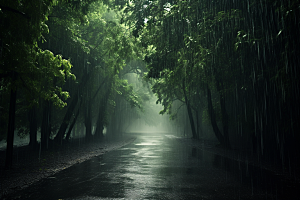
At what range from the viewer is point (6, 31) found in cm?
763

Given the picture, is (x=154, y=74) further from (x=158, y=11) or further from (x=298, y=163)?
(x=298, y=163)

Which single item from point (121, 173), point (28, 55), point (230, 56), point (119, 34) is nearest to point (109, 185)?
point (121, 173)

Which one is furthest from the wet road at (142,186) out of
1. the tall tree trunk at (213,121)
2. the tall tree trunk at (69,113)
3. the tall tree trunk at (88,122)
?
the tall tree trunk at (88,122)

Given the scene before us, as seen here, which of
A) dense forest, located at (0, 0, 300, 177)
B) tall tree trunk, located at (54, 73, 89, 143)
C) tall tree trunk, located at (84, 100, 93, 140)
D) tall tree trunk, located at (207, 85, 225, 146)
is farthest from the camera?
tall tree trunk, located at (84, 100, 93, 140)

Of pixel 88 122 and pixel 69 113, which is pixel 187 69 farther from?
pixel 88 122

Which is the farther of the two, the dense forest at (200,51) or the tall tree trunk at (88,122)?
the tall tree trunk at (88,122)

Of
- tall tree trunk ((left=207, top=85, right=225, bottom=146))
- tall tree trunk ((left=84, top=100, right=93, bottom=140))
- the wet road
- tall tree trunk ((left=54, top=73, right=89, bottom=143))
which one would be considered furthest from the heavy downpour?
tall tree trunk ((left=84, top=100, right=93, bottom=140))

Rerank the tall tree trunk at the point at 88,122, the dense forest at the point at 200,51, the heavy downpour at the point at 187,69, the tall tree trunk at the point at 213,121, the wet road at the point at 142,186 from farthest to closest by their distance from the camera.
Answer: the tall tree trunk at the point at 88,122, the tall tree trunk at the point at 213,121, the dense forest at the point at 200,51, the heavy downpour at the point at 187,69, the wet road at the point at 142,186

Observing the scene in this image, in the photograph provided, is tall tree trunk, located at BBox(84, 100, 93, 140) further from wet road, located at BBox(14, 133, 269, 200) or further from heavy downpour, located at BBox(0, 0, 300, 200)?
Answer: wet road, located at BBox(14, 133, 269, 200)

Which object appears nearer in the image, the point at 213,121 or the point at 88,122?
the point at 213,121

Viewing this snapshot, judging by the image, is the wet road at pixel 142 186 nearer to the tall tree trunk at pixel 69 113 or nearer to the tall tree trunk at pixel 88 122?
the tall tree trunk at pixel 69 113

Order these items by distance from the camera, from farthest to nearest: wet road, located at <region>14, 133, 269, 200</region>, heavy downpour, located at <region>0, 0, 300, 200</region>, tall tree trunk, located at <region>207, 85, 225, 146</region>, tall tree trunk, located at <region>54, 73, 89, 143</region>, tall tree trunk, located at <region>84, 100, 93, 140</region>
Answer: tall tree trunk, located at <region>84, 100, 93, 140</region> → tall tree trunk, located at <region>54, 73, 89, 143</region> → tall tree trunk, located at <region>207, 85, 225, 146</region> → heavy downpour, located at <region>0, 0, 300, 200</region> → wet road, located at <region>14, 133, 269, 200</region>

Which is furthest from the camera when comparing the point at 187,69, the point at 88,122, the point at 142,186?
the point at 88,122

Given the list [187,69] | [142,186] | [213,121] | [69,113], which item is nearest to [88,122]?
[69,113]
